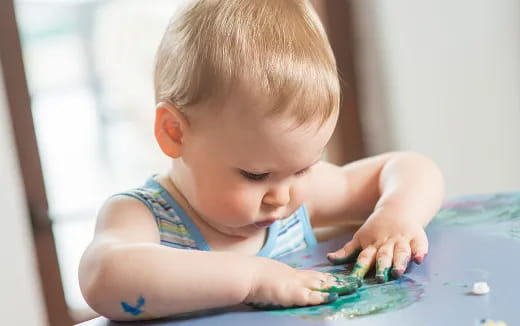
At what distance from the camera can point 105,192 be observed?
1741 millimetres

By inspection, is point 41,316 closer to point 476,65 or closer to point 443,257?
point 443,257

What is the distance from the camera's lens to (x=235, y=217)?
740mm

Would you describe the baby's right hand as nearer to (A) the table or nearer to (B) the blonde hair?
(A) the table

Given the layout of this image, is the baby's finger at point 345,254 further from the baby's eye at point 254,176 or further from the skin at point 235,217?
the baby's eye at point 254,176

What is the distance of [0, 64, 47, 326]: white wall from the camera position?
1.46 metres

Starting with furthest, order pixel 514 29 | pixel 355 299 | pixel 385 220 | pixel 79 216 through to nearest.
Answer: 1. pixel 514 29
2. pixel 79 216
3. pixel 385 220
4. pixel 355 299

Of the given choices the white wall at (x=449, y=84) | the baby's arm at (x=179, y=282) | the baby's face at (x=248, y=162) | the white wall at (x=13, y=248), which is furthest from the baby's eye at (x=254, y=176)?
the white wall at (x=449, y=84)

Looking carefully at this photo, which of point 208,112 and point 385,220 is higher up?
point 208,112

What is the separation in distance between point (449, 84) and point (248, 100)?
52.7 inches

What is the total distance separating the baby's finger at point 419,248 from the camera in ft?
2.31

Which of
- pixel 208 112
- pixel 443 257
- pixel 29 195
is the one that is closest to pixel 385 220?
pixel 443 257

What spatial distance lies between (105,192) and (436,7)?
40.3 inches

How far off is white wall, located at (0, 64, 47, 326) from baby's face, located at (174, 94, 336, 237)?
0.84m

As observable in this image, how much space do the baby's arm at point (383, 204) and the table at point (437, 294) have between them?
0.9 inches
